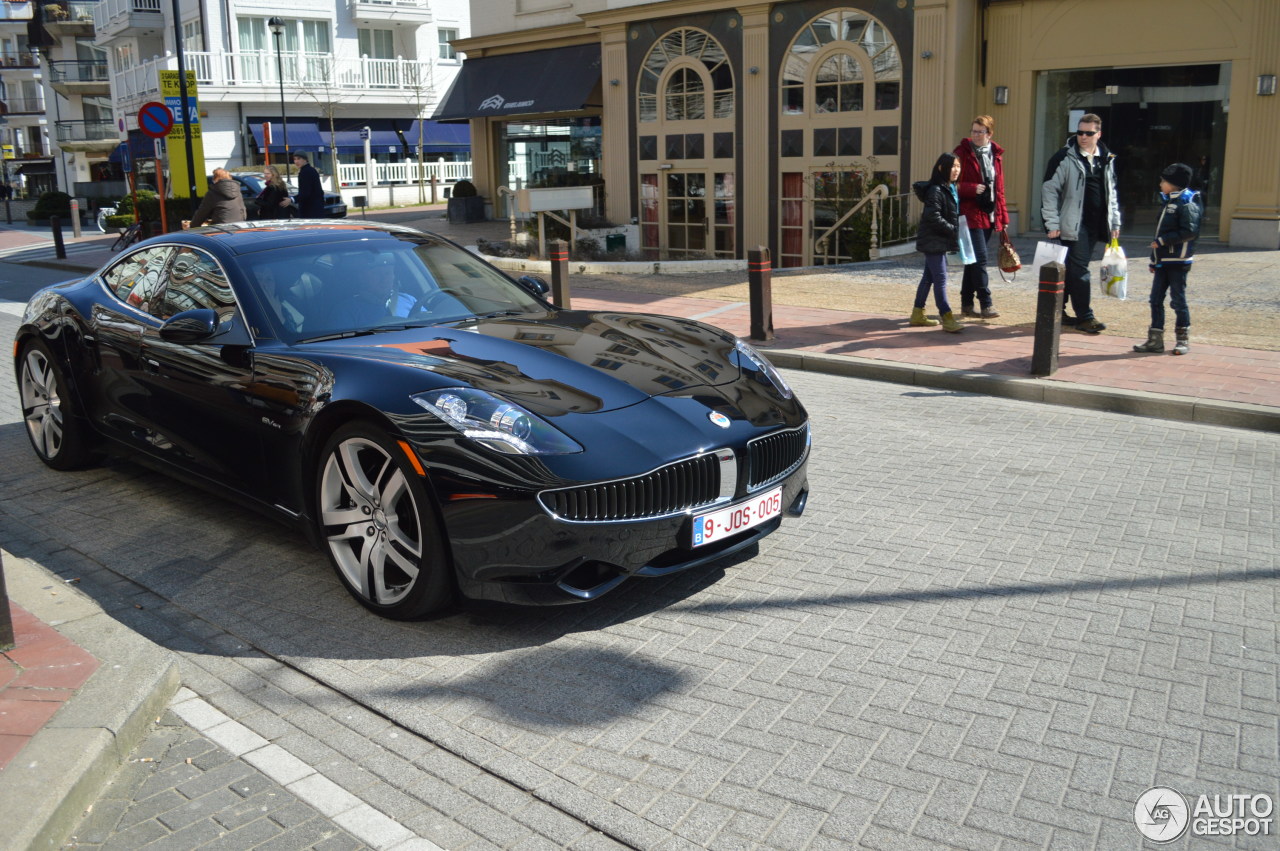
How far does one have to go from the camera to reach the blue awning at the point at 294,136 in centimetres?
4556

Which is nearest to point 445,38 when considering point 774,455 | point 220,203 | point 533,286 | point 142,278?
point 220,203

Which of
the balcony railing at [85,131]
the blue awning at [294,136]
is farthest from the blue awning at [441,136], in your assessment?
the balcony railing at [85,131]

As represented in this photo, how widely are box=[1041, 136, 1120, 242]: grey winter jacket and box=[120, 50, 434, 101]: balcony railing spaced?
39989 mm

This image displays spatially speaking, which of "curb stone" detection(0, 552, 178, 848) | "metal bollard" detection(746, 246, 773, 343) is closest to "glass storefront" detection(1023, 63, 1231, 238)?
"metal bollard" detection(746, 246, 773, 343)

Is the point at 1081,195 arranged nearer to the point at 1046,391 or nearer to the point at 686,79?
the point at 1046,391

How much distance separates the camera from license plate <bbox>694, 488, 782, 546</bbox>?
14.2 ft

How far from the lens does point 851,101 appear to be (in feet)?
71.1

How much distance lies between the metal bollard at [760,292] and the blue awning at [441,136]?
39463 millimetres

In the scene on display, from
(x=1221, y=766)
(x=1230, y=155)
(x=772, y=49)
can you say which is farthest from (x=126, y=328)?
(x=772, y=49)

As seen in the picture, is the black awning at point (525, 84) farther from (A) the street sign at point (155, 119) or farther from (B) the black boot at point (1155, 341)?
(B) the black boot at point (1155, 341)

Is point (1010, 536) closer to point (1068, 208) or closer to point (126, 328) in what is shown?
point (126, 328)

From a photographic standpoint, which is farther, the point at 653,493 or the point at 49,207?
the point at 49,207

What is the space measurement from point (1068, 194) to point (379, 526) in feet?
26.6

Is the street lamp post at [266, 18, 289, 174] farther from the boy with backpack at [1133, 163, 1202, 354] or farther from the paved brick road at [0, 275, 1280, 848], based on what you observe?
the paved brick road at [0, 275, 1280, 848]
